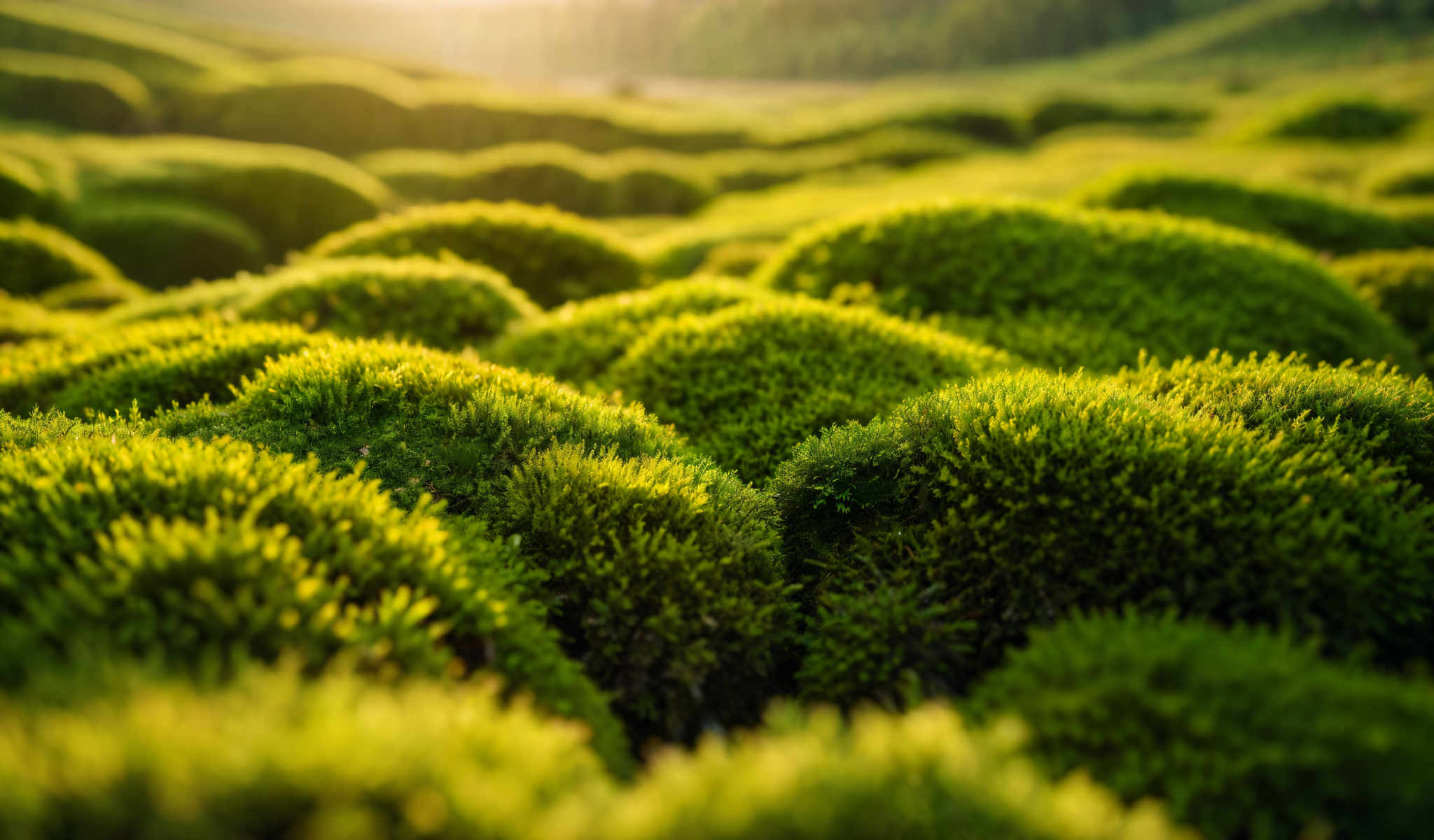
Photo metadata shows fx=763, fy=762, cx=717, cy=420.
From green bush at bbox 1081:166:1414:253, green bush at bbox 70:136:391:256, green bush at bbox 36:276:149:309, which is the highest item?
green bush at bbox 1081:166:1414:253

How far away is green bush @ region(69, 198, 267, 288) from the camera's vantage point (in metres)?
18.1

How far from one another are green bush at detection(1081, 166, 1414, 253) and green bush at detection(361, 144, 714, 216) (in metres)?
18.6

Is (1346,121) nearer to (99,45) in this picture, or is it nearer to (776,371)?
(776,371)

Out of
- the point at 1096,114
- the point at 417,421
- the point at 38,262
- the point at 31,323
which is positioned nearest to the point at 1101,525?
the point at 417,421

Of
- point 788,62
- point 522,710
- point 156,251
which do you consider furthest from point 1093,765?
point 788,62

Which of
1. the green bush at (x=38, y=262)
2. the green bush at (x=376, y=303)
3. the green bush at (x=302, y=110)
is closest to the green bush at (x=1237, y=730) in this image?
the green bush at (x=376, y=303)

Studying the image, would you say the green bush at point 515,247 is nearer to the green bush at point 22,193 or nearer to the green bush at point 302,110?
the green bush at point 22,193

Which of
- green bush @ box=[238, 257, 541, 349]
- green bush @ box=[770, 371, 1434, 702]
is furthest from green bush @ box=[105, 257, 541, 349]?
green bush @ box=[770, 371, 1434, 702]

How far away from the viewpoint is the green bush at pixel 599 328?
848 cm

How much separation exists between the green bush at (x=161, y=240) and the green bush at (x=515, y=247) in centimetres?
705

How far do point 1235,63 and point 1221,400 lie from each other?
4757 inches

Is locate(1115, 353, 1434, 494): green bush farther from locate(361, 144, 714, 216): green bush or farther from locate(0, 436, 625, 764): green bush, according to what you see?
locate(361, 144, 714, 216): green bush

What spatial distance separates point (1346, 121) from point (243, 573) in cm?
4668

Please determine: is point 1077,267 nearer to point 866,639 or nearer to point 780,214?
point 866,639
